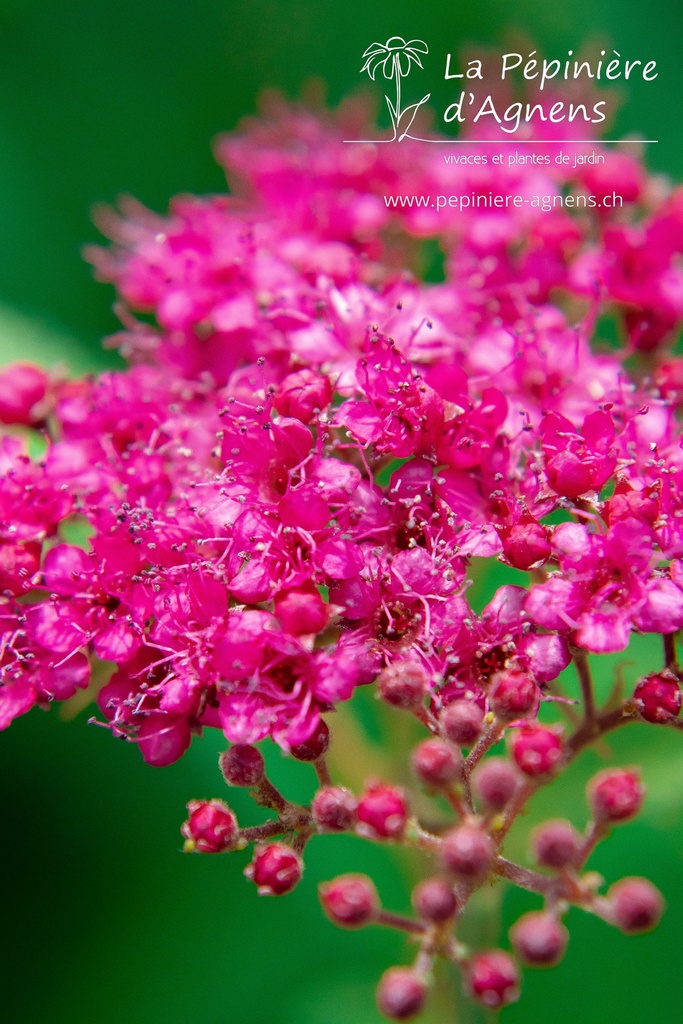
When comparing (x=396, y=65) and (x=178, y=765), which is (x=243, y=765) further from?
(x=396, y=65)

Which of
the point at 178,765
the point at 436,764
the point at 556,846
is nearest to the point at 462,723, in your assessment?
the point at 436,764

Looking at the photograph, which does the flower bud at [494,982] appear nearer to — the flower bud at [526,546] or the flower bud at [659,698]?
the flower bud at [659,698]

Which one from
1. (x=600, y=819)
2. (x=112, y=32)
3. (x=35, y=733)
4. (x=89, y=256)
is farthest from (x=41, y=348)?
(x=600, y=819)

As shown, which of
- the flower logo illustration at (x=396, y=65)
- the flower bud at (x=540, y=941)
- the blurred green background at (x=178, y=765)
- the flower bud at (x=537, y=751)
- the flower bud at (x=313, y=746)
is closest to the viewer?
the flower bud at (x=540, y=941)

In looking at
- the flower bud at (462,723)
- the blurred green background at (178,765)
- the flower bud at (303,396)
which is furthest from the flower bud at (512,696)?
the blurred green background at (178,765)

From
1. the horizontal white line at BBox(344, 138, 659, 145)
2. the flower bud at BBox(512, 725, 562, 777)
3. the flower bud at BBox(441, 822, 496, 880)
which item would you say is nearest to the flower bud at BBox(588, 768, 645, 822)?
the flower bud at BBox(512, 725, 562, 777)

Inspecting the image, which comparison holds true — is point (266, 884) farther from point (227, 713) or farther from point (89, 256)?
point (89, 256)
